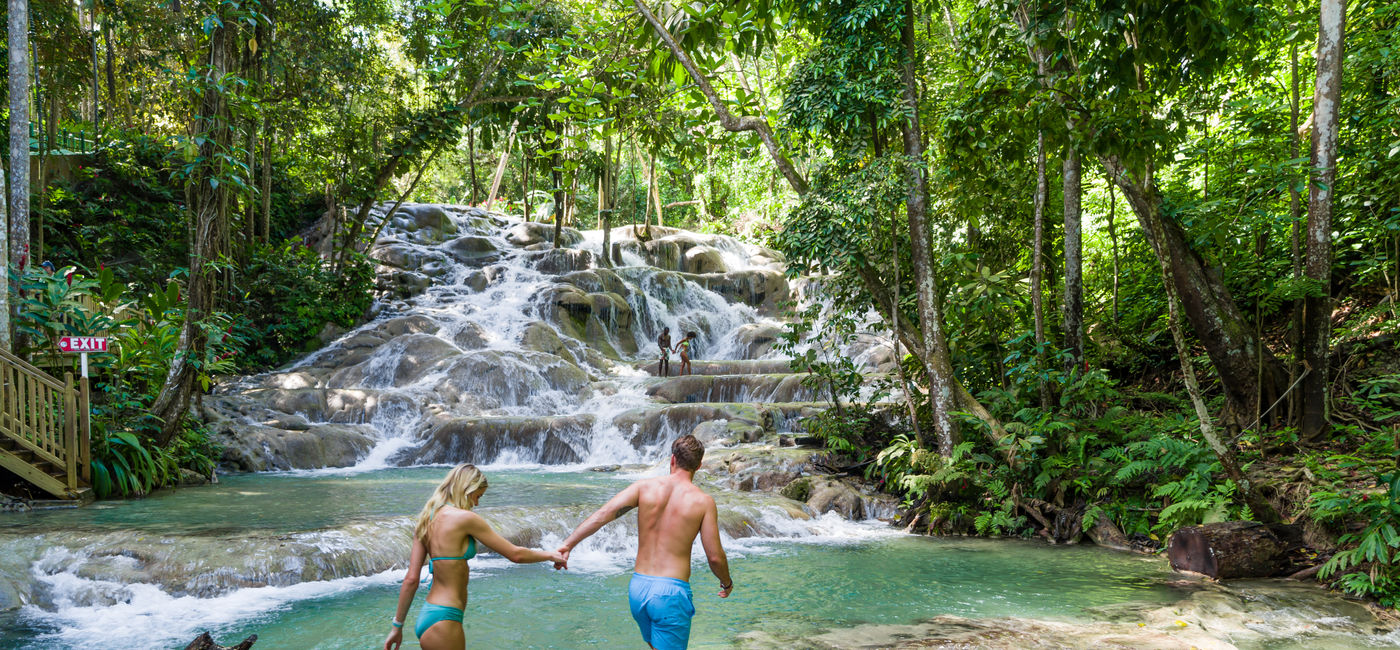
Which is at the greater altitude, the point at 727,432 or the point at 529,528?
the point at 727,432

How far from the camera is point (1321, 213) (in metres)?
7.98

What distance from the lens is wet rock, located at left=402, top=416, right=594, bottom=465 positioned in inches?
576

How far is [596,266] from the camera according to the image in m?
27.4

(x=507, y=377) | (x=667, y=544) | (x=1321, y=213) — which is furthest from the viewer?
(x=507, y=377)

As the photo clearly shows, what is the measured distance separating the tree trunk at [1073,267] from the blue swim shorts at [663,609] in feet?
26.0

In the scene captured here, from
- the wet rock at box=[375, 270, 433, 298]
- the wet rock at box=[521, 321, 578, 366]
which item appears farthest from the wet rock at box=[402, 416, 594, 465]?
the wet rock at box=[375, 270, 433, 298]

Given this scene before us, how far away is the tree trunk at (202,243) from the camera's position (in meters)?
10.1

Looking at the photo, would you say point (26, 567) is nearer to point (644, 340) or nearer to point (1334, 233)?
point (1334, 233)

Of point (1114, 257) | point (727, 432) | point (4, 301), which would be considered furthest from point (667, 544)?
point (727, 432)

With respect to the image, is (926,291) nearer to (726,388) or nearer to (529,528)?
(529,528)

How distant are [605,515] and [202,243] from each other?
9122 millimetres

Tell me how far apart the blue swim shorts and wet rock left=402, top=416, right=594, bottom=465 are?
1119cm

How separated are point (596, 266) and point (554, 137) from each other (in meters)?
17.0

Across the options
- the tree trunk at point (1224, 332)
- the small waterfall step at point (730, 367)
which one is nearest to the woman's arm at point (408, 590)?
the tree trunk at point (1224, 332)
